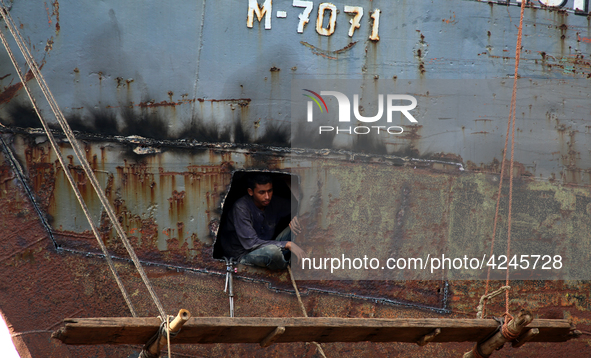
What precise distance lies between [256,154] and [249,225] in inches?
26.2

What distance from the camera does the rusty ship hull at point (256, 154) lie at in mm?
3723

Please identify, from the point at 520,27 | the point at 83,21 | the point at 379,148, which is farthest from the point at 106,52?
the point at 520,27

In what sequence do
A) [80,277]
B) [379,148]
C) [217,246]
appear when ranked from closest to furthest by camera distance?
1. [80,277]
2. [379,148]
3. [217,246]

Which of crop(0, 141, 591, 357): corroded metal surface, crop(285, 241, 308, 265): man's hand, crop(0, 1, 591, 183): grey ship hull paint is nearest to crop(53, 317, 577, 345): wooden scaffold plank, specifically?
crop(0, 141, 591, 357): corroded metal surface

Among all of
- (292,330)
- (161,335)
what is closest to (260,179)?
(292,330)

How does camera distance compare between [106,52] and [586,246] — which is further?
[586,246]

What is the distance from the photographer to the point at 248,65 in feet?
A: 12.7

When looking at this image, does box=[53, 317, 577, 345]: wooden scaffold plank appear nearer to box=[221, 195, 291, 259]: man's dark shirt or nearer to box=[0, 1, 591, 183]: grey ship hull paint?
box=[221, 195, 291, 259]: man's dark shirt

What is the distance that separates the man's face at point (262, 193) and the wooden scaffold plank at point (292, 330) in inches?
64.7

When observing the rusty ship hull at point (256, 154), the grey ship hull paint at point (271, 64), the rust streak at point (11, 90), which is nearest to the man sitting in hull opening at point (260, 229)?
the rusty ship hull at point (256, 154)

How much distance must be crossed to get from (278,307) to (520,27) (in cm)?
282

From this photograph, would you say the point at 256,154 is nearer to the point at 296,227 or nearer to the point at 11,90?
the point at 296,227

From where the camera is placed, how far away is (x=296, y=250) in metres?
3.91

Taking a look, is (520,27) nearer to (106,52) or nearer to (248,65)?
(248,65)
